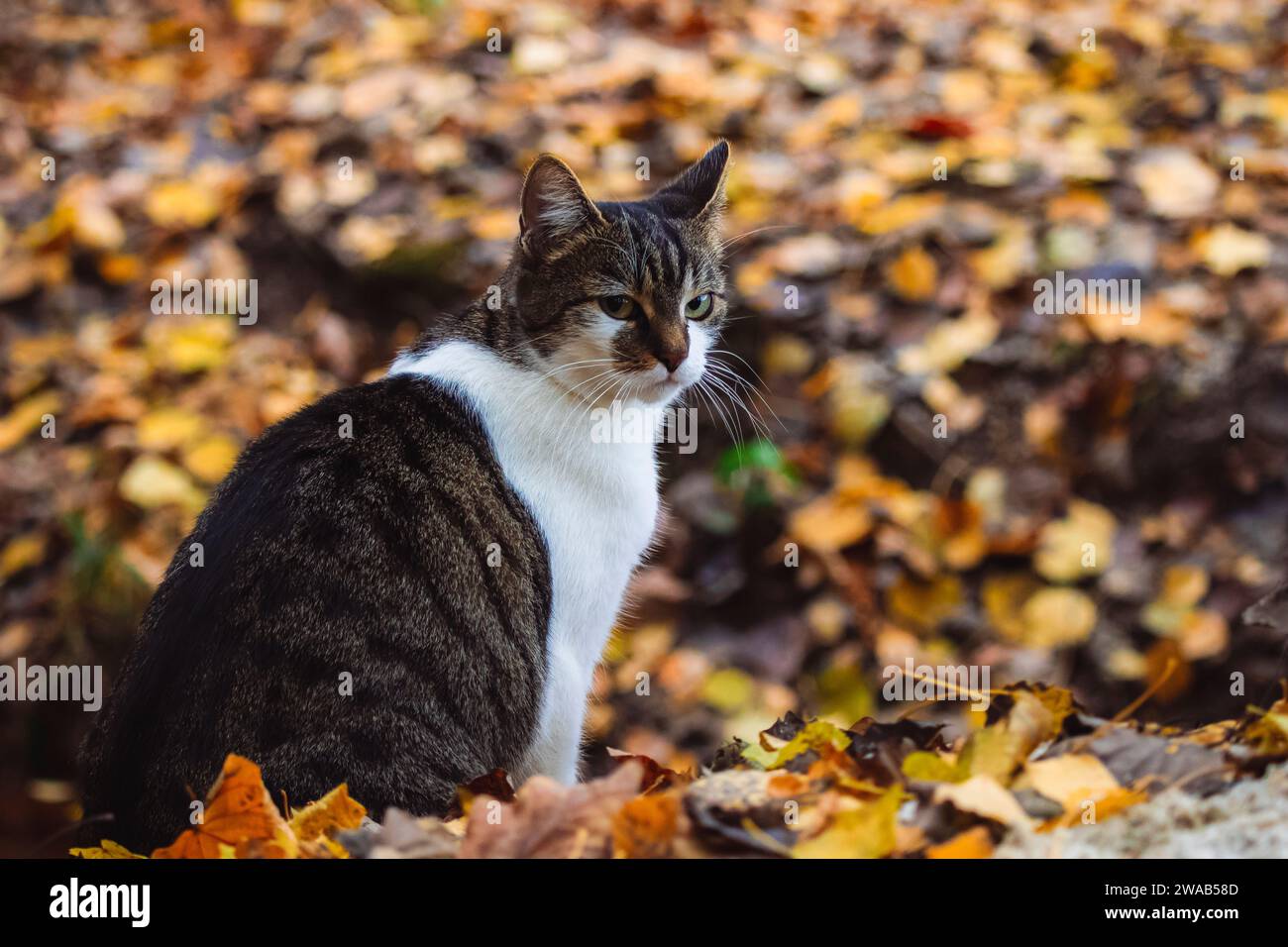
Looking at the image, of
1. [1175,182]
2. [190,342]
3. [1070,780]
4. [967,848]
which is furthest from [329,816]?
[1175,182]

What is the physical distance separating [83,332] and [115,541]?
1.02 m

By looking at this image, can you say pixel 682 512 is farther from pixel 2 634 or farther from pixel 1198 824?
pixel 1198 824

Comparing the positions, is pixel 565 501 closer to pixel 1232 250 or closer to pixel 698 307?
pixel 698 307

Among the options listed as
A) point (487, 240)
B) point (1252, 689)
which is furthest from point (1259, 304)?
point (487, 240)

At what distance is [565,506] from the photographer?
2480mm

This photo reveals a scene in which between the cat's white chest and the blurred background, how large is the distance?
0.77 m

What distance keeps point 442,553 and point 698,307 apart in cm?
83

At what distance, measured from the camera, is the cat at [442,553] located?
6.72 feet

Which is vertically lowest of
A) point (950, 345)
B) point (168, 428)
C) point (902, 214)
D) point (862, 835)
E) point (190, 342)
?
point (862, 835)

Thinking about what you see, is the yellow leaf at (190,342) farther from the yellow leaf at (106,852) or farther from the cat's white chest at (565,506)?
the yellow leaf at (106,852)

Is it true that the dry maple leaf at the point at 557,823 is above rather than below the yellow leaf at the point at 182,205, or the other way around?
below

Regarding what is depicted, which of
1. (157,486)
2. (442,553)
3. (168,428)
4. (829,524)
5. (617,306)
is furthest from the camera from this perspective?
(168,428)

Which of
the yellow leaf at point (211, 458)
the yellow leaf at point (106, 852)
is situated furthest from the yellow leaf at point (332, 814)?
the yellow leaf at point (211, 458)

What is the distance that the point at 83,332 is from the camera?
14.9 ft
